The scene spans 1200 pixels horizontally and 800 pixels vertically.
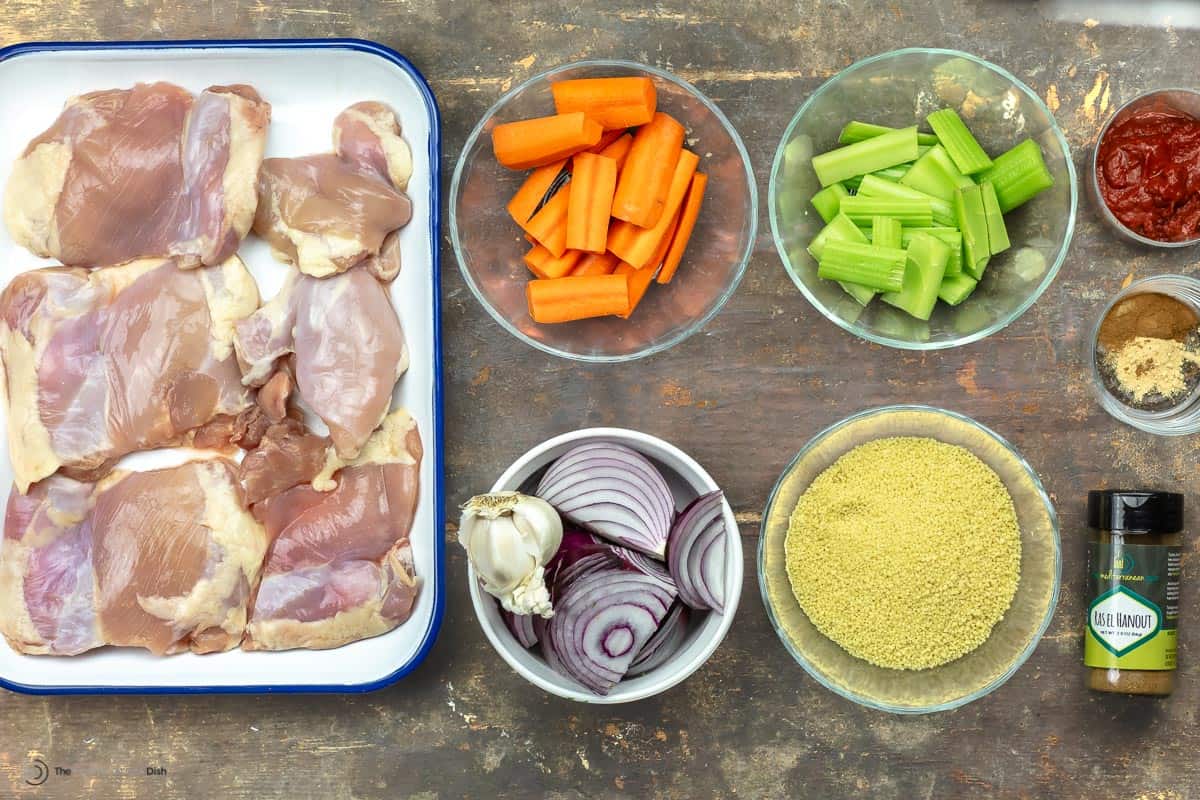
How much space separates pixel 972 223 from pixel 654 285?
583mm

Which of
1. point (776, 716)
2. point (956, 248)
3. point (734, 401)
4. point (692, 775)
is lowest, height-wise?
point (692, 775)

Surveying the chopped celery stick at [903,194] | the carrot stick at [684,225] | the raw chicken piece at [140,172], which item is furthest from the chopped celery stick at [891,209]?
the raw chicken piece at [140,172]

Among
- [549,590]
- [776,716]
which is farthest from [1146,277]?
[549,590]

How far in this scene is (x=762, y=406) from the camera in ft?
5.36

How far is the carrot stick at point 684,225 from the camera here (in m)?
1.54

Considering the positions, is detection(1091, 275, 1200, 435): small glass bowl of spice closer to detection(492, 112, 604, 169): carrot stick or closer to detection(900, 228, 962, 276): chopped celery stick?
detection(900, 228, 962, 276): chopped celery stick

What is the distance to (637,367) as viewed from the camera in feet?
5.35

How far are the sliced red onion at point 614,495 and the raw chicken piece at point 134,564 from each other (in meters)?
0.60

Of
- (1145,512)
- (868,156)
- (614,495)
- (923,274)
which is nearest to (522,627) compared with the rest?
(614,495)

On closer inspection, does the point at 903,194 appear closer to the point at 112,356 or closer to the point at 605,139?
the point at 605,139

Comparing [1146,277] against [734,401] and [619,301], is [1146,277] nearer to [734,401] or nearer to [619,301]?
[734,401]

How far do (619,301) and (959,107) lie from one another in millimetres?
755

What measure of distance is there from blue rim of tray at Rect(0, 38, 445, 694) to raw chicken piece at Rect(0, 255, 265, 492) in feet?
1.26

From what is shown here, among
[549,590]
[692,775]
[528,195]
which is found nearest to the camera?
[549,590]
